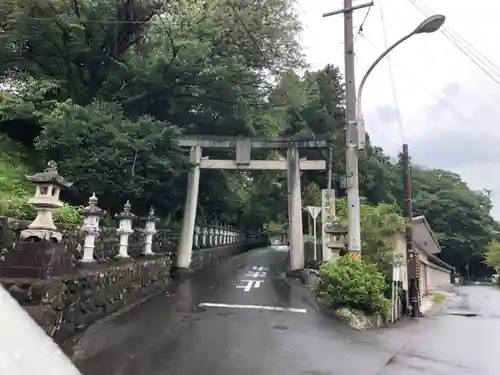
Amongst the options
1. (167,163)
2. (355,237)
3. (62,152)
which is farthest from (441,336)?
(62,152)

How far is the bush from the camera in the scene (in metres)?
10.2

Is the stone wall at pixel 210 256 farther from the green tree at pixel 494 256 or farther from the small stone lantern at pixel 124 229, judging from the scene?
the green tree at pixel 494 256

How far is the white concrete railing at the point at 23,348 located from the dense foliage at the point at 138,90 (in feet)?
26.0

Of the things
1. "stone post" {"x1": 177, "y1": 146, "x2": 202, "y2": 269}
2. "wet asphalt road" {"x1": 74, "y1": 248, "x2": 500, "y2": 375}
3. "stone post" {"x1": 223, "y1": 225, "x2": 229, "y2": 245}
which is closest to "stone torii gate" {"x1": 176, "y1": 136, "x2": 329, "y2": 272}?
"stone post" {"x1": 177, "y1": 146, "x2": 202, "y2": 269}

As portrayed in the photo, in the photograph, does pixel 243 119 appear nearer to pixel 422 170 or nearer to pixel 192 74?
pixel 192 74

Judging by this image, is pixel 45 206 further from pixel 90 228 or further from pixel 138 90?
pixel 138 90

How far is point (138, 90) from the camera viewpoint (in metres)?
16.3

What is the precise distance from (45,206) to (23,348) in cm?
551

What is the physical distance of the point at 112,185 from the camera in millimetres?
12570

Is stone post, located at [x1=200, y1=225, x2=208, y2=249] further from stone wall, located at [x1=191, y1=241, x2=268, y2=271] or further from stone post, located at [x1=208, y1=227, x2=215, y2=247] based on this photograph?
stone post, located at [x1=208, y1=227, x2=215, y2=247]

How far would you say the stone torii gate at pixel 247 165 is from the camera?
17688mm

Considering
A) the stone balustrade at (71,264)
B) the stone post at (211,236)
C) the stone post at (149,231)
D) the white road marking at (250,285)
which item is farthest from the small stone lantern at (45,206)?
the stone post at (211,236)

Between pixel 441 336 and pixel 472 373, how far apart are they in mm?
3971

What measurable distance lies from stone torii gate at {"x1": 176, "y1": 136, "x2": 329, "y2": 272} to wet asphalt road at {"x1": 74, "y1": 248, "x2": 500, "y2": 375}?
18.4 ft
